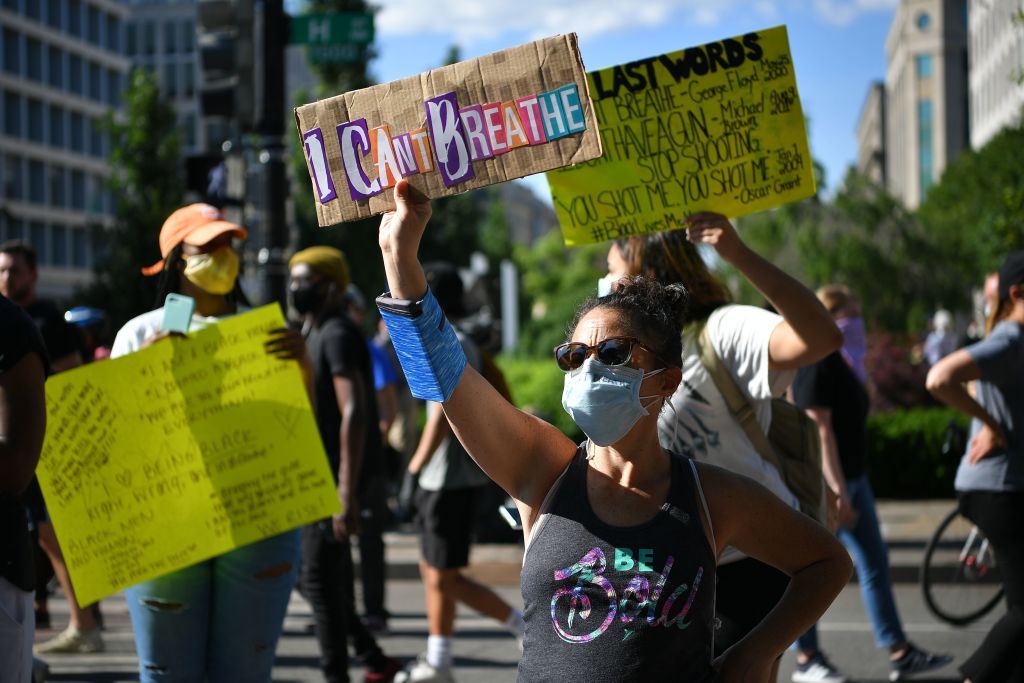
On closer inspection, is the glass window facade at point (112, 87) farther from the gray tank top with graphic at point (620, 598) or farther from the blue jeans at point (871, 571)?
the gray tank top with graphic at point (620, 598)

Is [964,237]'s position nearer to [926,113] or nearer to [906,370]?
[906,370]

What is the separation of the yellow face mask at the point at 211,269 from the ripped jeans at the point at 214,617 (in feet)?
2.86

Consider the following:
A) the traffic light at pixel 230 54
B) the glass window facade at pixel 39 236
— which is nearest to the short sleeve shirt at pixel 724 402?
the traffic light at pixel 230 54

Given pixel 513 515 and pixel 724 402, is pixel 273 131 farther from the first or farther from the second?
pixel 513 515

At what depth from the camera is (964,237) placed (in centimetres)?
4356

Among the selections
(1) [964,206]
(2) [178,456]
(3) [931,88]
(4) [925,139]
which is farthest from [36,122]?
(3) [931,88]

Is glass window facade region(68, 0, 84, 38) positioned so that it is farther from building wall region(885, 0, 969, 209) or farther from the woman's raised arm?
the woman's raised arm

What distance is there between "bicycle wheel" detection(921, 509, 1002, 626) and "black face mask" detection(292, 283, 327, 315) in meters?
4.06

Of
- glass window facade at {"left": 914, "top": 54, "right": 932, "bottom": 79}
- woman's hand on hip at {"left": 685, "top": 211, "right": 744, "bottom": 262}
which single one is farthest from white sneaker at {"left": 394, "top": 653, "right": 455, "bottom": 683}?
glass window facade at {"left": 914, "top": 54, "right": 932, "bottom": 79}

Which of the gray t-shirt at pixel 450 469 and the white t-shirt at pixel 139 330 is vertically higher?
the white t-shirt at pixel 139 330

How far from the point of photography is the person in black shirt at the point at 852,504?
6250mm

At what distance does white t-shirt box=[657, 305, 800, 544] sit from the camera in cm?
370

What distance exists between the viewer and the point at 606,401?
8.54 ft

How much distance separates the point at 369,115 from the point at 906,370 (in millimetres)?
17024
